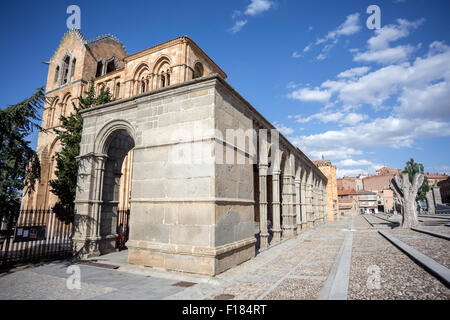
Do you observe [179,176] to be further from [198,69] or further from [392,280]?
[198,69]

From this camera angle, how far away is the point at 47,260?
8055 mm

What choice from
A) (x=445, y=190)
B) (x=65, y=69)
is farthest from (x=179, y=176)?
(x=445, y=190)

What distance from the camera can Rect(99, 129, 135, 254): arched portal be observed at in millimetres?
8784

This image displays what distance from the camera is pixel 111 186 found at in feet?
30.3

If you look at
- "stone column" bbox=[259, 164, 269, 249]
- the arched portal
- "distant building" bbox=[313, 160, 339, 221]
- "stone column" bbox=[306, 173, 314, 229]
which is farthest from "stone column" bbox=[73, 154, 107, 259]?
"distant building" bbox=[313, 160, 339, 221]

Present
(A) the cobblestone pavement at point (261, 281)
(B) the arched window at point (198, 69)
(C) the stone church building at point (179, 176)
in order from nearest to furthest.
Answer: (A) the cobblestone pavement at point (261, 281)
(C) the stone church building at point (179, 176)
(B) the arched window at point (198, 69)

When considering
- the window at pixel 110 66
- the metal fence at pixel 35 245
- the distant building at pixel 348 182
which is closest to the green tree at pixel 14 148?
the metal fence at pixel 35 245

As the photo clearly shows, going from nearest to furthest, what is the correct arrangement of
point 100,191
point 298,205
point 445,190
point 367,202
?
point 100,191, point 298,205, point 445,190, point 367,202

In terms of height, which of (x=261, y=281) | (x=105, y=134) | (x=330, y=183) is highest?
(x=105, y=134)

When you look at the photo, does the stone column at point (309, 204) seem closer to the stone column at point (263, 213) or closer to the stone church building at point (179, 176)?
the stone church building at point (179, 176)

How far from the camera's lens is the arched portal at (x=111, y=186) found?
346 inches

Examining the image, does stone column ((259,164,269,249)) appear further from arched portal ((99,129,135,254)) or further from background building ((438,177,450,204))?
background building ((438,177,450,204))
